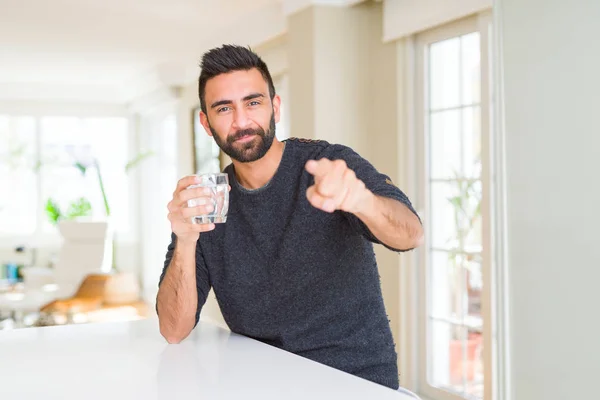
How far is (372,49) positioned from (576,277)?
262cm

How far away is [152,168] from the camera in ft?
30.4

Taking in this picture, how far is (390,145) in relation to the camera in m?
→ 4.26

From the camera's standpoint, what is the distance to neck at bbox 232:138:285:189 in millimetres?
1707

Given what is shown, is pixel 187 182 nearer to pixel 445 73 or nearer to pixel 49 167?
pixel 445 73

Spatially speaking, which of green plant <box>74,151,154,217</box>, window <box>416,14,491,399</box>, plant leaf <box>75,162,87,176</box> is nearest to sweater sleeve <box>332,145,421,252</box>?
window <box>416,14,491,399</box>

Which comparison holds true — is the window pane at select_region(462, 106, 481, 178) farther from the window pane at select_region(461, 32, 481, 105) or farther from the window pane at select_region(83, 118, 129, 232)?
the window pane at select_region(83, 118, 129, 232)

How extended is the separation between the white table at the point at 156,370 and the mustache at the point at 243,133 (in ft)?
1.44

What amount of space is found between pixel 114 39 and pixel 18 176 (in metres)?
3.51

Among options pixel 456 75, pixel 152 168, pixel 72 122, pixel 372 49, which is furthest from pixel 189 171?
pixel 456 75

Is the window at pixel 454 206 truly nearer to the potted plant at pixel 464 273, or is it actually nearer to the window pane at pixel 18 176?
the potted plant at pixel 464 273

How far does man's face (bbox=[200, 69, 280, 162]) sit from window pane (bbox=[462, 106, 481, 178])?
223 centimetres

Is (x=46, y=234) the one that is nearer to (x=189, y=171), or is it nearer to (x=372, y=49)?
(x=189, y=171)

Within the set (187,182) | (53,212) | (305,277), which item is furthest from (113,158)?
(187,182)

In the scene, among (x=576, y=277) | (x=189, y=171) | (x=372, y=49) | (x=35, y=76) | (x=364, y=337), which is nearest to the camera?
(x=364, y=337)
